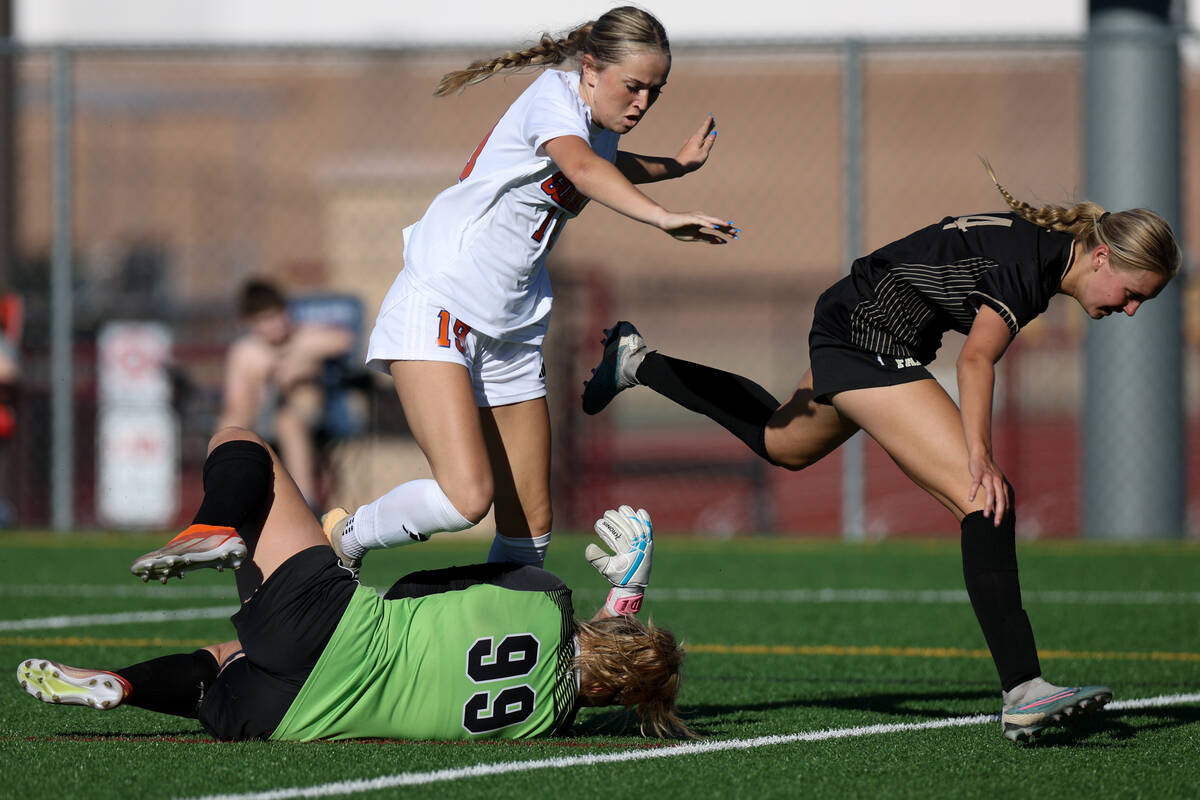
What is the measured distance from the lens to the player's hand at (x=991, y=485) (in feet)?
13.7

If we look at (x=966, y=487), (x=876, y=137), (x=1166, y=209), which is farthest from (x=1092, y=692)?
(x=876, y=137)

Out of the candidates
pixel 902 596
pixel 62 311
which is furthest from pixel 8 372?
pixel 902 596

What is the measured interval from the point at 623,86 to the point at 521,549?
149 centimetres

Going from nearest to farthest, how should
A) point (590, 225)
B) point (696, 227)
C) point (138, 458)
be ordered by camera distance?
point (696, 227)
point (138, 458)
point (590, 225)

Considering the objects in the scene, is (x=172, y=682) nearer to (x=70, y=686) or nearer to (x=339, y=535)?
(x=70, y=686)

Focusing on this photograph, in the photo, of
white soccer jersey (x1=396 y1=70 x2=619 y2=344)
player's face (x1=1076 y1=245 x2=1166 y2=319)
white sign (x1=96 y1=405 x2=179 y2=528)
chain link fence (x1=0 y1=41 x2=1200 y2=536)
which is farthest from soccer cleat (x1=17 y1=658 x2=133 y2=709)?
white sign (x1=96 y1=405 x2=179 y2=528)

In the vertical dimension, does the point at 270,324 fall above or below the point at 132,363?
above

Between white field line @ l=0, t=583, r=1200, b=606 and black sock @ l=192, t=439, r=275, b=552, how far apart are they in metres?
3.33

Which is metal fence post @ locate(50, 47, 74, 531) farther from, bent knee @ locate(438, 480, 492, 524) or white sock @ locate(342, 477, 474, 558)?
bent knee @ locate(438, 480, 492, 524)

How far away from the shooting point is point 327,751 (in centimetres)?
402

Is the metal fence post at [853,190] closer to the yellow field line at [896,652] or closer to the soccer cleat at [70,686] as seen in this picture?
the yellow field line at [896,652]

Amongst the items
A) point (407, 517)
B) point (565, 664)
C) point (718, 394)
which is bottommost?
point (565, 664)

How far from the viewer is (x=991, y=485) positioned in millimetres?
4223

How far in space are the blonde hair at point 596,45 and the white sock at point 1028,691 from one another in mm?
2002
